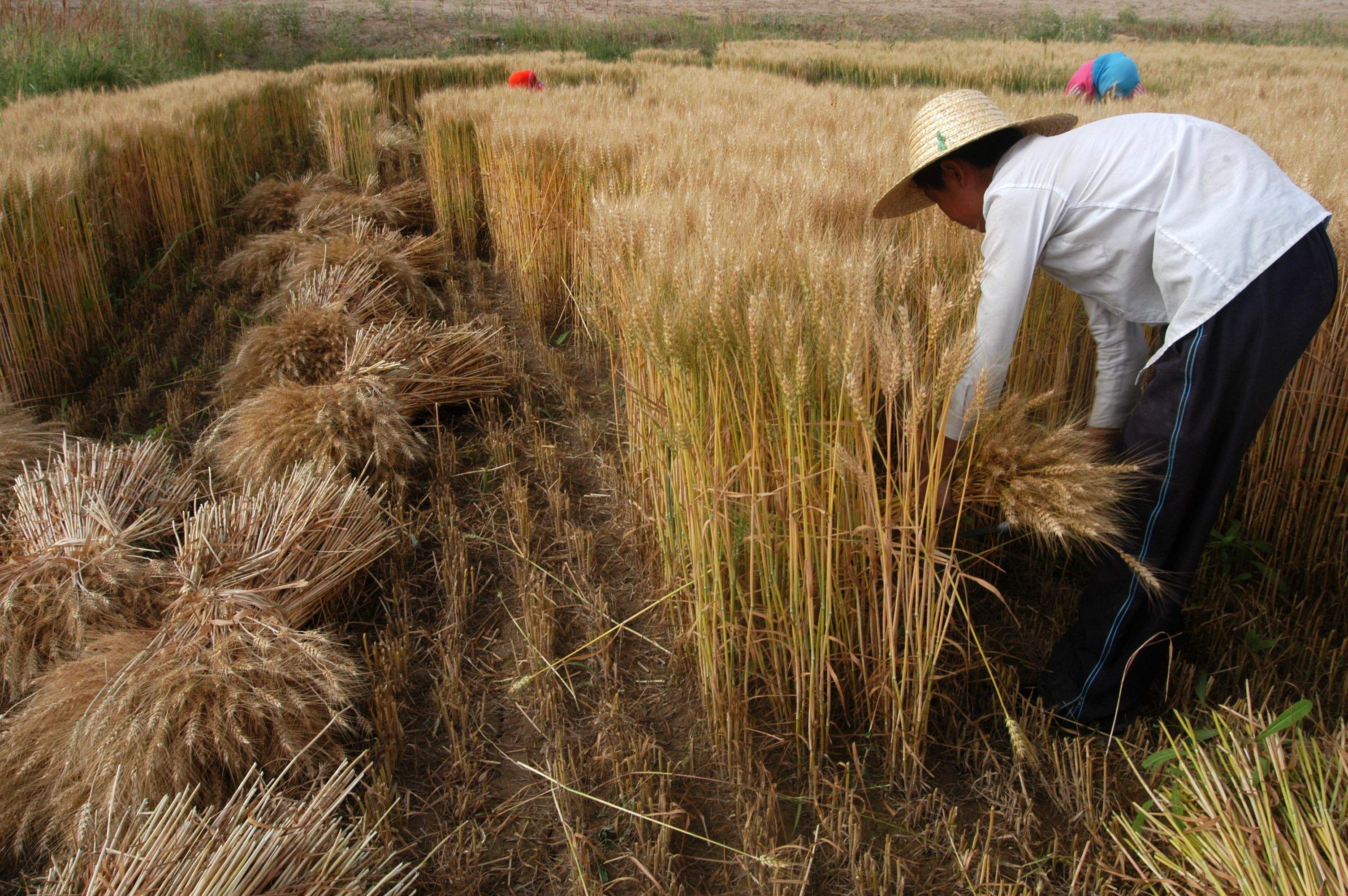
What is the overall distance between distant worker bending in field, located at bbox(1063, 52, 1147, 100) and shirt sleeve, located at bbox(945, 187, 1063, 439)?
5618 millimetres

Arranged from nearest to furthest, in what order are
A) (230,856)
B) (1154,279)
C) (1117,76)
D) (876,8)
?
(230,856)
(1154,279)
(1117,76)
(876,8)

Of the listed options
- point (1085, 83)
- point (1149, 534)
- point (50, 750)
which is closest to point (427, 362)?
point (50, 750)

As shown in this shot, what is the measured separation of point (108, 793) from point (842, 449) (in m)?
1.66

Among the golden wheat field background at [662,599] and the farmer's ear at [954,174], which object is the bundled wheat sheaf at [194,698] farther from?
the farmer's ear at [954,174]

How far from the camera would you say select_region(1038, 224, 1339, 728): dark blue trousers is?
155cm

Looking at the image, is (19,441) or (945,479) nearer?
(945,479)

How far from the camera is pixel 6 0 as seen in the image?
11312 millimetres

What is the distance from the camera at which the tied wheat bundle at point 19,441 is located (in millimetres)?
2717

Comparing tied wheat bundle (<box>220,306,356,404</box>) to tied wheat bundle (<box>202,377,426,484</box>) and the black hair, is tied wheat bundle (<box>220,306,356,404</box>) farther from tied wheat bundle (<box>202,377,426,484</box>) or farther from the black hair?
the black hair

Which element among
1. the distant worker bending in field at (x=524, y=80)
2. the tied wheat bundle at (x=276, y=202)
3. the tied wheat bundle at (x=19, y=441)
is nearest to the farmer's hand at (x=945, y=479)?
the tied wheat bundle at (x=19, y=441)

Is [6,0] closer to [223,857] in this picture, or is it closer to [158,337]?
[158,337]

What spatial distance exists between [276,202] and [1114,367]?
6018 millimetres

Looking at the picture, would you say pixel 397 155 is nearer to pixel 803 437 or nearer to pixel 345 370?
pixel 345 370

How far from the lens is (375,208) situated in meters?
5.55
